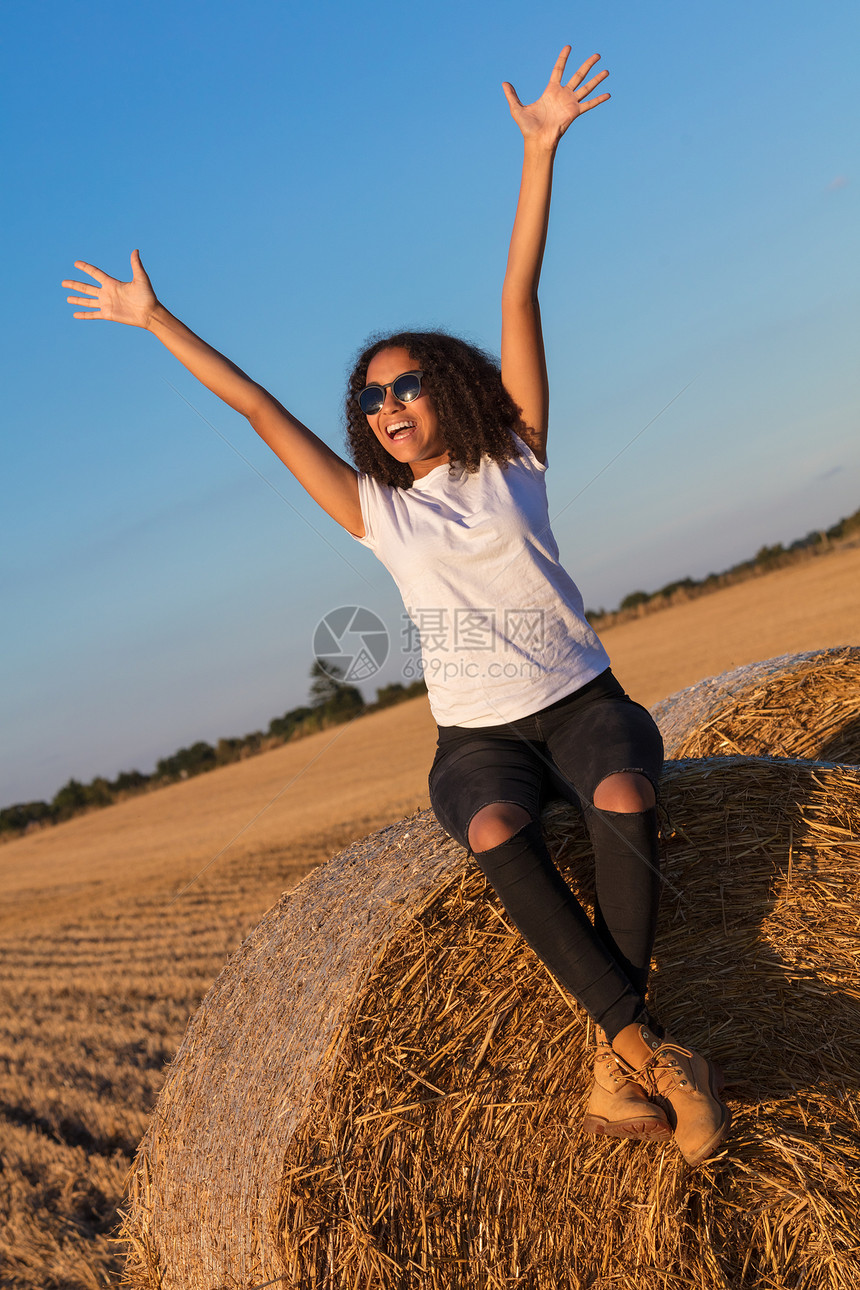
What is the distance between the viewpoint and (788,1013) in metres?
2.78

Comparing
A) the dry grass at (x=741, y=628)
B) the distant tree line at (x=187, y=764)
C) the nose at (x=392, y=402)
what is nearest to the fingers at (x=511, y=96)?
the nose at (x=392, y=402)

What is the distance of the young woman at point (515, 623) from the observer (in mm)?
2271

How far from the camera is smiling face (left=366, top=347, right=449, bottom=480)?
2.92 meters

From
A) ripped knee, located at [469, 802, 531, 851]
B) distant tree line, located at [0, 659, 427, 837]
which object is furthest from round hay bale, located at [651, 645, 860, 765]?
distant tree line, located at [0, 659, 427, 837]

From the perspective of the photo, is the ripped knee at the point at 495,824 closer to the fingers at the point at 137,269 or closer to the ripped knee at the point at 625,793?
the ripped knee at the point at 625,793

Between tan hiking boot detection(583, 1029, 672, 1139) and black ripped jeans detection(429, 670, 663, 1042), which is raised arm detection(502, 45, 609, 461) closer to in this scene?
black ripped jeans detection(429, 670, 663, 1042)

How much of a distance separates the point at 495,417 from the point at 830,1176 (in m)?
2.16

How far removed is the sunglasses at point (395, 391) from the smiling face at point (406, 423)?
0.01 meters

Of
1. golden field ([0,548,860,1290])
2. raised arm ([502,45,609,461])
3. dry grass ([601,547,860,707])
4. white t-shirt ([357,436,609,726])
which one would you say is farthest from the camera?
dry grass ([601,547,860,707])

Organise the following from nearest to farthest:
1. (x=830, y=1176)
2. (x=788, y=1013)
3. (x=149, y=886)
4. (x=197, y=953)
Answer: (x=830, y=1176) → (x=788, y=1013) → (x=197, y=953) → (x=149, y=886)

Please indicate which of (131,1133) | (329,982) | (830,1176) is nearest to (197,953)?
(131,1133)

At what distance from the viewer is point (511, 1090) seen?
2.58 meters

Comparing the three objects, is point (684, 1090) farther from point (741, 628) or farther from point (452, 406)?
point (741, 628)

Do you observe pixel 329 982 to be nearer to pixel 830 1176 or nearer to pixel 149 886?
pixel 830 1176
